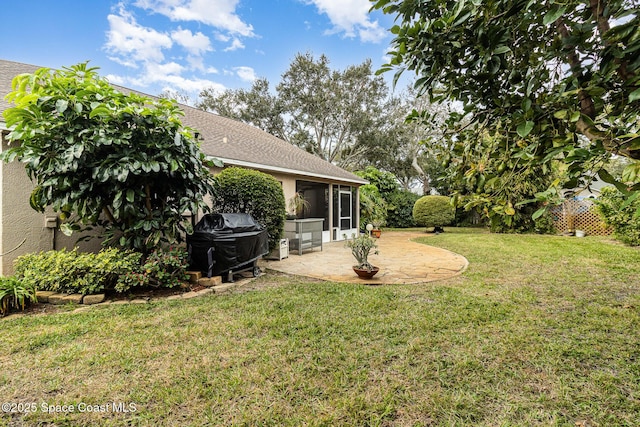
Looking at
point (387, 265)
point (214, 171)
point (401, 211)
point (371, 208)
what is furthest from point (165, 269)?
point (401, 211)

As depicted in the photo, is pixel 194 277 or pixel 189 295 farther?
pixel 194 277

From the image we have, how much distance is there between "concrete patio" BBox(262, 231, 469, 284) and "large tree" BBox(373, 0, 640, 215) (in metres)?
3.91

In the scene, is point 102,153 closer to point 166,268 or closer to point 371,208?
point 166,268

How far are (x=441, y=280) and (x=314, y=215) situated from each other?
7138 millimetres

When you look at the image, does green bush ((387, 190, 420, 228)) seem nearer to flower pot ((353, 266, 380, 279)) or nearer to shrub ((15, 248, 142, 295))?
flower pot ((353, 266, 380, 279))

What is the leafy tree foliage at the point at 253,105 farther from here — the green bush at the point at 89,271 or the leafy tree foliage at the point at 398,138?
the green bush at the point at 89,271

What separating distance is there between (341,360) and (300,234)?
584cm

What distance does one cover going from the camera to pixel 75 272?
4.39 meters

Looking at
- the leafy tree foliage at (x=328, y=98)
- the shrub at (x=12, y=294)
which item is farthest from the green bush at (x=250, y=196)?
the leafy tree foliage at (x=328, y=98)

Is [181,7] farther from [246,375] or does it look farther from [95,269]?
[246,375]

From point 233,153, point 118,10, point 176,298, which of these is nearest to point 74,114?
point 176,298

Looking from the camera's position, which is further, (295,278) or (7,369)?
(295,278)

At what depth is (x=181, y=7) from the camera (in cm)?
942

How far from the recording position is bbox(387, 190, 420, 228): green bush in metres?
18.2
